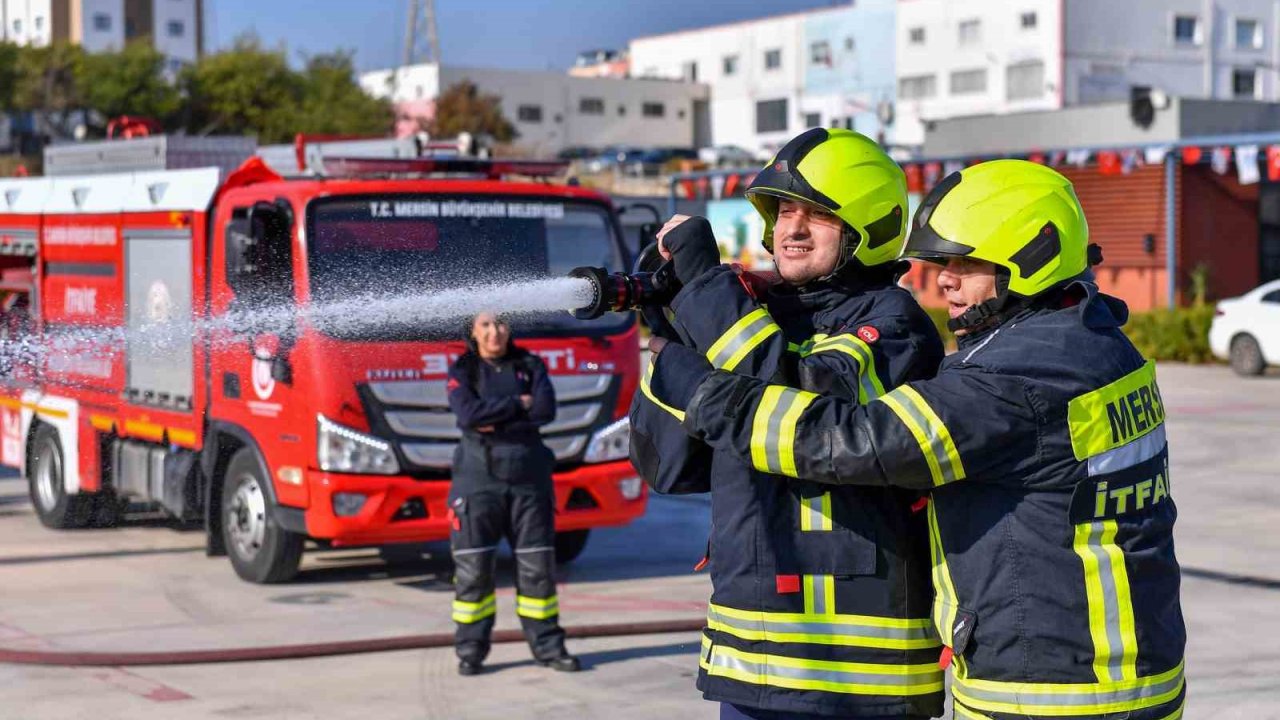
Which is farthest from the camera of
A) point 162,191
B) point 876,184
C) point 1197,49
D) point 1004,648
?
point 1197,49

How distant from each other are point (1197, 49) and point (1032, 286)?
252 ft

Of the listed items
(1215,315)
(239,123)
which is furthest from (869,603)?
(239,123)

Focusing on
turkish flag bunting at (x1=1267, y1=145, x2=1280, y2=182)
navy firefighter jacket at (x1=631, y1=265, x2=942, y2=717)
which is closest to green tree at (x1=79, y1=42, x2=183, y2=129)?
turkish flag bunting at (x1=1267, y1=145, x2=1280, y2=182)

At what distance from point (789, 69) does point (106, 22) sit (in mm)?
42302

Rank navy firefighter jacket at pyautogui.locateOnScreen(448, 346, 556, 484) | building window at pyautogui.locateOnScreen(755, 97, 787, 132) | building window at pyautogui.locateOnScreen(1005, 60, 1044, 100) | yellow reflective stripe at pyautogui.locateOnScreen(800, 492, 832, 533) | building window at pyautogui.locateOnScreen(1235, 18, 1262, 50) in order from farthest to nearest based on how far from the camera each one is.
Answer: building window at pyautogui.locateOnScreen(755, 97, 787, 132), building window at pyautogui.locateOnScreen(1235, 18, 1262, 50), building window at pyautogui.locateOnScreen(1005, 60, 1044, 100), navy firefighter jacket at pyautogui.locateOnScreen(448, 346, 556, 484), yellow reflective stripe at pyautogui.locateOnScreen(800, 492, 832, 533)

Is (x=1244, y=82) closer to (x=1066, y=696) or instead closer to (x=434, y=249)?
(x=434, y=249)

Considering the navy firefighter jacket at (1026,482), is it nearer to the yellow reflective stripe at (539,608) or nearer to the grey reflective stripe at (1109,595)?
the grey reflective stripe at (1109,595)

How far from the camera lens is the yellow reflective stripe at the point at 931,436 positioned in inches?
122

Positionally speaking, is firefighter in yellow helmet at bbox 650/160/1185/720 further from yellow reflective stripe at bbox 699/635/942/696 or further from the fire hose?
the fire hose

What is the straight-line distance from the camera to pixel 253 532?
391 inches

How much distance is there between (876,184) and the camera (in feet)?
11.4

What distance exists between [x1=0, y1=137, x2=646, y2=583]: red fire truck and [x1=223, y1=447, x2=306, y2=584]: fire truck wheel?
0.01 meters

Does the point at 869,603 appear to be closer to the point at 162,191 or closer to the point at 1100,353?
the point at 1100,353

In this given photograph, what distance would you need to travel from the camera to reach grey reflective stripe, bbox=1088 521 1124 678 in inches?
124
